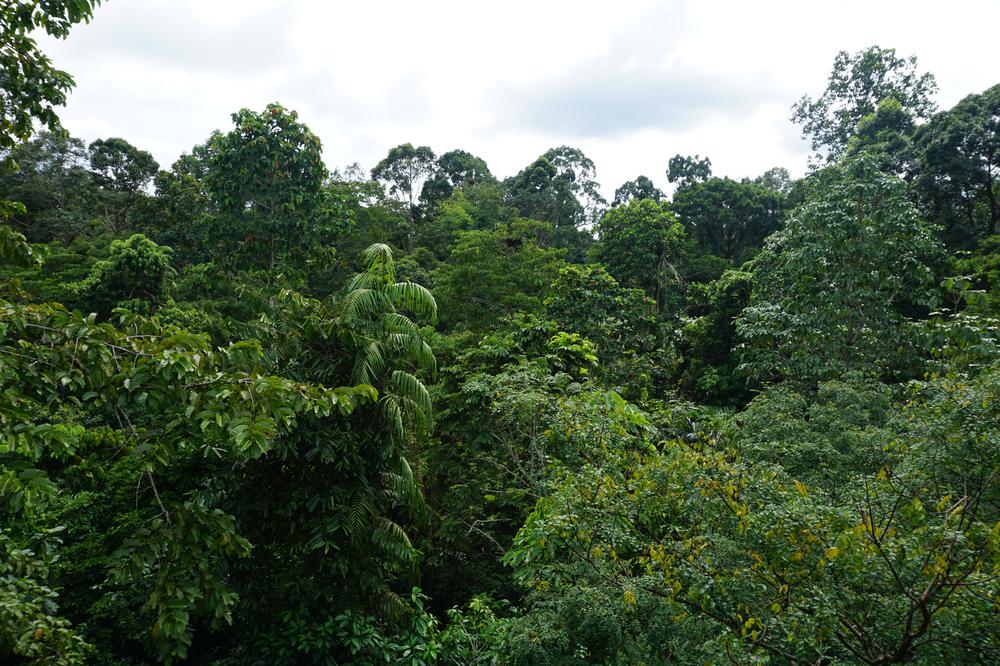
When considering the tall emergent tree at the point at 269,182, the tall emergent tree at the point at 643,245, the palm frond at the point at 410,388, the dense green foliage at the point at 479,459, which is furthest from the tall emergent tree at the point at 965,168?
the tall emergent tree at the point at 269,182

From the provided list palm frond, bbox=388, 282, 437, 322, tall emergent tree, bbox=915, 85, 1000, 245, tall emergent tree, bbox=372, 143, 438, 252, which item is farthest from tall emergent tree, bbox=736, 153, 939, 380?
tall emergent tree, bbox=372, 143, 438, 252

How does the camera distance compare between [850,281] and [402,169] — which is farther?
[402,169]

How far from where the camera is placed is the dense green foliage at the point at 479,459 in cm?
269

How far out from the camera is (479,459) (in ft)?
26.0

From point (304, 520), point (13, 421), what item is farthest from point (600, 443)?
point (13, 421)

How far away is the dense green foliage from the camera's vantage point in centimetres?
269

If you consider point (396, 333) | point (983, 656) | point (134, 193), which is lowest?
point (983, 656)

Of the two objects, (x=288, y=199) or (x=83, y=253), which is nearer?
(x=288, y=199)

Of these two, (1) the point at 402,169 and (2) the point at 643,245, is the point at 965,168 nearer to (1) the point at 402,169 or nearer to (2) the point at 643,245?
(2) the point at 643,245

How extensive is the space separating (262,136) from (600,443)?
11.9 metres

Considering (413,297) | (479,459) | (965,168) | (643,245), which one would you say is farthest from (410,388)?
(965,168)

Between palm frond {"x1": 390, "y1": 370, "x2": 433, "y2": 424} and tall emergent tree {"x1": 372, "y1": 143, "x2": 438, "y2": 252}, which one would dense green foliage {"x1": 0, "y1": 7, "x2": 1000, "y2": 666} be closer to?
palm frond {"x1": 390, "y1": 370, "x2": 433, "y2": 424}

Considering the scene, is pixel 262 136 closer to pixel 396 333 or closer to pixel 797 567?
pixel 396 333

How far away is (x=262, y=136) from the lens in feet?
43.3
